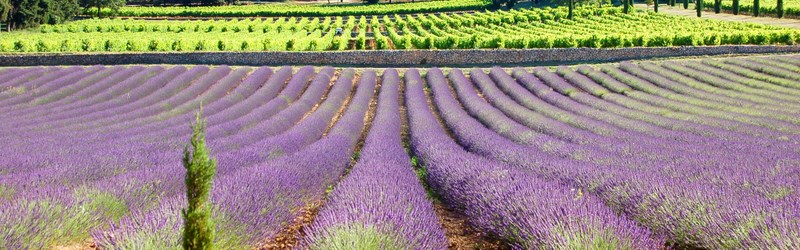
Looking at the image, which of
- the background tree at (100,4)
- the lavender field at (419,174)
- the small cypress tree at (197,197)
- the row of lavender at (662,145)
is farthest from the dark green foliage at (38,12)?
the small cypress tree at (197,197)

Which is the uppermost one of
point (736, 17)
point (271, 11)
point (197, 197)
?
point (271, 11)

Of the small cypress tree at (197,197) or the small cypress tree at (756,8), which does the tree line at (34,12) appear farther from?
the small cypress tree at (756,8)

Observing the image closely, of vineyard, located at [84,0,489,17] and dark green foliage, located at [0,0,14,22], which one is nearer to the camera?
dark green foliage, located at [0,0,14,22]

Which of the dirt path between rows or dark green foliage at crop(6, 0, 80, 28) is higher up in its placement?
dark green foliage at crop(6, 0, 80, 28)

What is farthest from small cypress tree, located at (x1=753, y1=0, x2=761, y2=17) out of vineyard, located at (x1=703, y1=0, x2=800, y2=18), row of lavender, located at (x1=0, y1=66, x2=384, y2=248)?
row of lavender, located at (x1=0, y1=66, x2=384, y2=248)

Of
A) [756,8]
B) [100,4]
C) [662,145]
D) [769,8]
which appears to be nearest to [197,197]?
[662,145]

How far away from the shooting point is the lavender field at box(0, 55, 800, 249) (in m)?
4.19

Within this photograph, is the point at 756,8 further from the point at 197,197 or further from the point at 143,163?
the point at 197,197

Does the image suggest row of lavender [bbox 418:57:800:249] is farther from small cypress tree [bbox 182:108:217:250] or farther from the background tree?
the background tree

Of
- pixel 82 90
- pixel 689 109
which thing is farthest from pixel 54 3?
pixel 689 109

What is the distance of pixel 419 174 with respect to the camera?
9148 mm

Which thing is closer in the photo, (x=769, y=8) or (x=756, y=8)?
(x=756, y=8)

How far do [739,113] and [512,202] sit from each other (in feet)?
41.2

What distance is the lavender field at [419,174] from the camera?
419 centimetres
